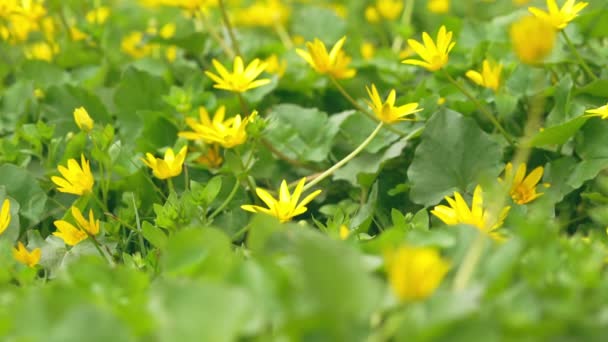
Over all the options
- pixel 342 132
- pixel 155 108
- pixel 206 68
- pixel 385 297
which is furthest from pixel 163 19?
pixel 385 297

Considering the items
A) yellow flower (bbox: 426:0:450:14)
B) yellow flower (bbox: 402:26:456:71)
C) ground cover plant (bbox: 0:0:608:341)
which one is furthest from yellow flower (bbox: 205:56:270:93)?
yellow flower (bbox: 426:0:450:14)

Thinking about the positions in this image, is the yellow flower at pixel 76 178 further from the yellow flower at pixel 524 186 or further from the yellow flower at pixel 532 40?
the yellow flower at pixel 532 40

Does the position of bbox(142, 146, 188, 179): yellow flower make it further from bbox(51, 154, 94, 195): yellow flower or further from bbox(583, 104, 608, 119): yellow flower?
bbox(583, 104, 608, 119): yellow flower

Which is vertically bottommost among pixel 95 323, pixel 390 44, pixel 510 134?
pixel 390 44

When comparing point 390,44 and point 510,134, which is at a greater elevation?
point 510,134

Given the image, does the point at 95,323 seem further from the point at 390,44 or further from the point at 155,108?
the point at 390,44

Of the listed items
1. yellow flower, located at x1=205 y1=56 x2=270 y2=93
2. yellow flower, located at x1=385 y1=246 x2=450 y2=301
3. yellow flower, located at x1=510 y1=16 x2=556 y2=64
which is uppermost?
yellow flower, located at x1=510 y1=16 x2=556 y2=64

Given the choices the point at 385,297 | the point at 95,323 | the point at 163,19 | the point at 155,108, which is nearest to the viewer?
the point at 95,323
